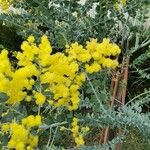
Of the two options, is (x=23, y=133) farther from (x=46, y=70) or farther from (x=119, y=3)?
(x=119, y=3)

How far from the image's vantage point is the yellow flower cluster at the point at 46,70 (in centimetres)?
185

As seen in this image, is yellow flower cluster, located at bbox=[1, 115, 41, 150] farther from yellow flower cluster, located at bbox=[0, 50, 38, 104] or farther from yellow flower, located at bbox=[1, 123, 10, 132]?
yellow flower cluster, located at bbox=[0, 50, 38, 104]

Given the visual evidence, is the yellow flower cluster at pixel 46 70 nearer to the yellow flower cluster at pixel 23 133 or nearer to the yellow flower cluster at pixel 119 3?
the yellow flower cluster at pixel 23 133

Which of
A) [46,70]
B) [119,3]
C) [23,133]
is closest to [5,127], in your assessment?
[23,133]

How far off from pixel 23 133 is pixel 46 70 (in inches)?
10.6

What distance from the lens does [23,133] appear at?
1.86 m

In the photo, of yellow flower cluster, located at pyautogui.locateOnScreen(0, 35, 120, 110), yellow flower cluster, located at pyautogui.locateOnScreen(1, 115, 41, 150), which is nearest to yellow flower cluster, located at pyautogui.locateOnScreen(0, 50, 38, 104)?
yellow flower cluster, located at pyautogui.locateOnScreen(0, 35, 120, 110)

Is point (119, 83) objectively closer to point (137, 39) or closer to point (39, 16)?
point (137, 39)

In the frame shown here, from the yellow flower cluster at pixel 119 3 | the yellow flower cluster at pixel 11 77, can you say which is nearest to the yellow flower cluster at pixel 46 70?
the yellow flower cluster at pixel 11 77

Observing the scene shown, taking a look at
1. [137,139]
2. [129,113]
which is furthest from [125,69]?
[129,113]

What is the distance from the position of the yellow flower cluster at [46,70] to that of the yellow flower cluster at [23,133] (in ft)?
0.29

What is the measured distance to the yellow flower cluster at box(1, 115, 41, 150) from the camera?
6.08 feet

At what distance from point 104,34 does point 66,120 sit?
1436 millimetres

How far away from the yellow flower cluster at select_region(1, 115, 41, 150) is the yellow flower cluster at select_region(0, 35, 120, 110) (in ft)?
0.29
